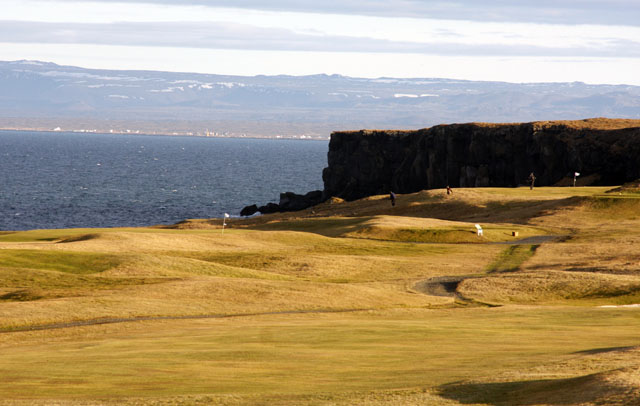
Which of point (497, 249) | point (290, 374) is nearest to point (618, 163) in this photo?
point (497, 249)

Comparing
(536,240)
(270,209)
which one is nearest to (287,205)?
(270,209)

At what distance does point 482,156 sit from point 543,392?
110 metres

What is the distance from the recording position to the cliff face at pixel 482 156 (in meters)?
110

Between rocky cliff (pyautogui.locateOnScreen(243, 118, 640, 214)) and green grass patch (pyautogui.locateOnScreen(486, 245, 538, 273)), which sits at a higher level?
rocky cliff (pyautogui.locateOnScreen(243, 118, 640, 214))

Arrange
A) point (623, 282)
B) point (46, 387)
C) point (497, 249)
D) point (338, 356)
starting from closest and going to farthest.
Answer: point (46, 387) → point (338, 356) → point (623, 282) → point (497, 249)

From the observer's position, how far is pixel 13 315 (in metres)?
31.2

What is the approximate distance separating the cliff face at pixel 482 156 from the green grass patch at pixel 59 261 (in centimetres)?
7875

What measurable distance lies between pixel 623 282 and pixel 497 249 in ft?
53.5

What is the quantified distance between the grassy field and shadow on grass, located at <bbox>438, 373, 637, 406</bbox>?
6cm

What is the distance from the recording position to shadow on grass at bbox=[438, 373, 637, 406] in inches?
585

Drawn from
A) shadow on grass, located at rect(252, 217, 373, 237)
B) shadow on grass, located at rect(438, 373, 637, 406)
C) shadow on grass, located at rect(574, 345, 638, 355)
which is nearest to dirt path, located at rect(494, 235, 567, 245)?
shadow on grass, located at rect(252, 217, 373, 237)

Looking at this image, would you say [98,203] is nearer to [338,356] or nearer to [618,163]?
[618,163]

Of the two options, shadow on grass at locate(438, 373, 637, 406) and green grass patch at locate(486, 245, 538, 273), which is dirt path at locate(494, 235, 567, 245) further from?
shadow on grass at locate(438, 373, 637, 406)

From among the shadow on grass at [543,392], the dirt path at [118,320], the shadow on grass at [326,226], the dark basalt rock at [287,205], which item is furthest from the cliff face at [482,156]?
the shadow on grass at [543,392]
